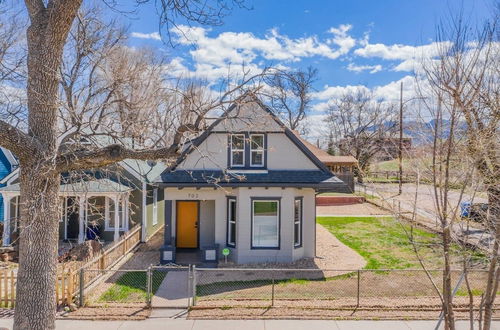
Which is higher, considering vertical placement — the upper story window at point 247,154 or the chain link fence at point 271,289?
the upper story window at point 247,154

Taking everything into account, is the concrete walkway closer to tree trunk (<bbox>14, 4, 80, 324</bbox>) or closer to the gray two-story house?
the gray two-story house

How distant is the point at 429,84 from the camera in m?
5.70

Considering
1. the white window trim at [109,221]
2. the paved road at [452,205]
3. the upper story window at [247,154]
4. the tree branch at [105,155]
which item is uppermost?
the upper story window at [247,154]

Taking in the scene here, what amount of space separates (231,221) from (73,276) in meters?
6.20

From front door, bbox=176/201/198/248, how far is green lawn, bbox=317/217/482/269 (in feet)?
23.7

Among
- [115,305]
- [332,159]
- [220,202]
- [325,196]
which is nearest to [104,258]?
[115,305]

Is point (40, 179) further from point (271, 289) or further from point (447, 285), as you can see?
point (271, 289)

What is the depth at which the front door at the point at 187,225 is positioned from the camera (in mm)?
15391

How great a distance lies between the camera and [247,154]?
46.3ft

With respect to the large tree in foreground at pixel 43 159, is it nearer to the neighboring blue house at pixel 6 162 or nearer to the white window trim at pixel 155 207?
the white window trim at pixel 155 207

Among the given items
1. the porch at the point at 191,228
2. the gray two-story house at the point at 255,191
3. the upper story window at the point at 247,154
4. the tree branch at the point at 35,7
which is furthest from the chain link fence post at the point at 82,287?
the upper story window at the point at 247,154

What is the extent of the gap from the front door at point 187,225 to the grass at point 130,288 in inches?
126

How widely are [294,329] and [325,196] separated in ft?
81.6

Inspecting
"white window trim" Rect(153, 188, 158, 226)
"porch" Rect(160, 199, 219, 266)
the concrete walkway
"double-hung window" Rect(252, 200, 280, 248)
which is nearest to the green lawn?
"double-hung window" Rect(252, 200, 280, 248)
